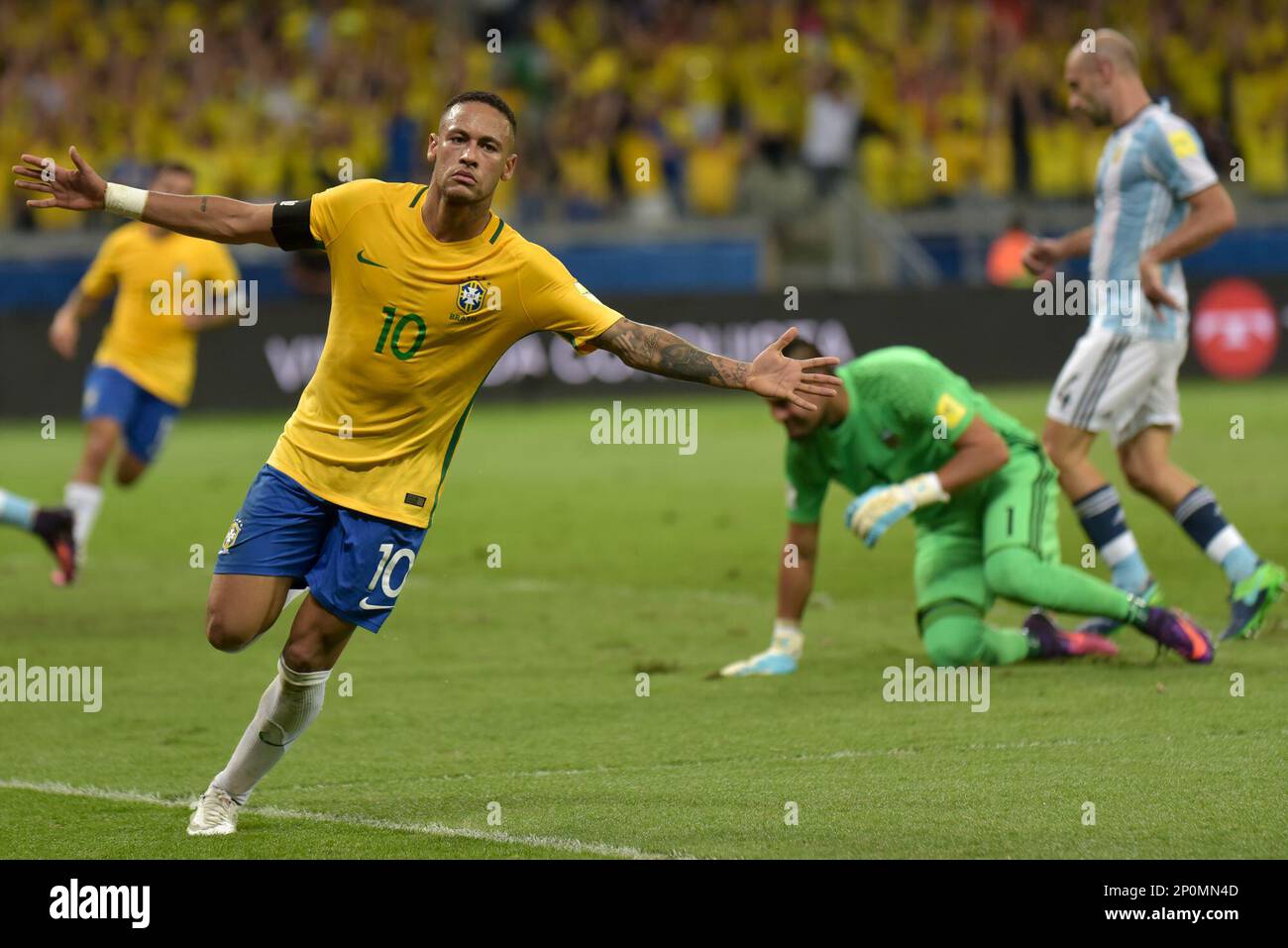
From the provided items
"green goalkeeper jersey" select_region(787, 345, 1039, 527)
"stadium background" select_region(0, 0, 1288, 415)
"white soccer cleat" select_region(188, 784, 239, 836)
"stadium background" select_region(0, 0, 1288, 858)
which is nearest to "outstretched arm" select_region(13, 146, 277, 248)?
"white soccer cleat" select_region(188, 784, 239, 836)

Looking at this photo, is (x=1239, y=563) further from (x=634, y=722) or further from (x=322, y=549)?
(x=322, y=549)

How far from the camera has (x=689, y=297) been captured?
2180 centimetres

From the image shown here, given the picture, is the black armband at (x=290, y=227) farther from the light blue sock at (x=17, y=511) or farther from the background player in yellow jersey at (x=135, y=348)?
the background player in yellow jersey at (x=135, y=348)

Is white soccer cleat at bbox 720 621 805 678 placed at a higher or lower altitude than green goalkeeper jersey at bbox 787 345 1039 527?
lower

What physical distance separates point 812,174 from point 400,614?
593 inches

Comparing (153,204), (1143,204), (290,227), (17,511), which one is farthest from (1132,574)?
(17,511)

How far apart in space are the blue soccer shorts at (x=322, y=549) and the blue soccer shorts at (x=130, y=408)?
6739 mm

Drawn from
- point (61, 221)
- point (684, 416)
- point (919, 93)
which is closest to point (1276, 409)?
point (684, 416)

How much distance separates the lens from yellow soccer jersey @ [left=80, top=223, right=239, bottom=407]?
41.5ft

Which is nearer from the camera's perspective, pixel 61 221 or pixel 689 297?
pixel 689 297

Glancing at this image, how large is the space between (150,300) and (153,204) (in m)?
6.93

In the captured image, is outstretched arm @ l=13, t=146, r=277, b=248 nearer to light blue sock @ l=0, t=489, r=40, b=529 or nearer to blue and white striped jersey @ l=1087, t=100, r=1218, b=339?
blue and white striped jersey @ l=1087, t=100, r=1218, b=339

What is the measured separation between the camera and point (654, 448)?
19.3 metres
